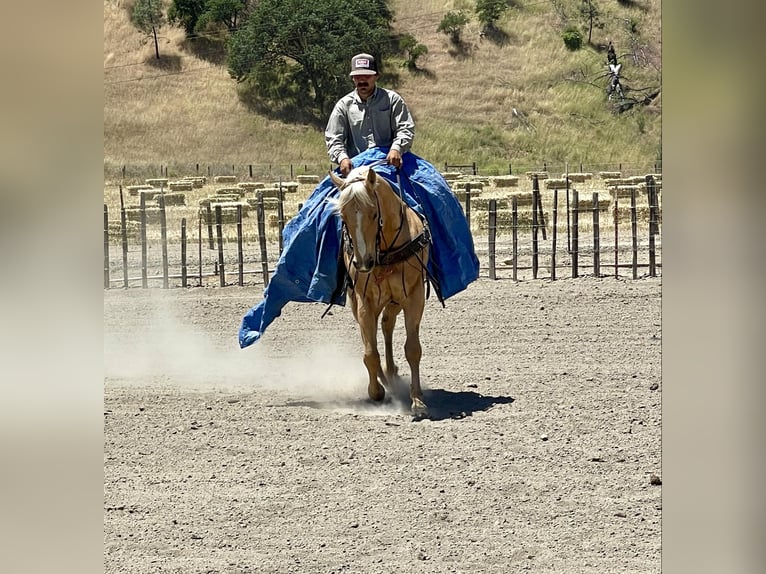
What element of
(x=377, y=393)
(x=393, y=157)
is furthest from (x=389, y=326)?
(x=393, y=157)

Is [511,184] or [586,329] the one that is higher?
[511,184]

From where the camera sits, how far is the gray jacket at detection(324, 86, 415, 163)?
6320 mm

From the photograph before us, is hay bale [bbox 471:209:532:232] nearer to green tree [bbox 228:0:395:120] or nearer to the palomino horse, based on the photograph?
the palomino horse

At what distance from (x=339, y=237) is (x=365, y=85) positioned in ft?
2.86

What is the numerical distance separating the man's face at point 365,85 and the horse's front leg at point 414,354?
123cm

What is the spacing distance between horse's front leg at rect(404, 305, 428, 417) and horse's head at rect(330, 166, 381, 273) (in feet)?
1.96

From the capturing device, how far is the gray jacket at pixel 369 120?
6.32 metres

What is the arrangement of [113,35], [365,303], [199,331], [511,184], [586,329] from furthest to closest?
[113,35] → [511,184] → [199,331] → [586,329] → [365,303]

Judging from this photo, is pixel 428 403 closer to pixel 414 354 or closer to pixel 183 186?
pixel 414 354

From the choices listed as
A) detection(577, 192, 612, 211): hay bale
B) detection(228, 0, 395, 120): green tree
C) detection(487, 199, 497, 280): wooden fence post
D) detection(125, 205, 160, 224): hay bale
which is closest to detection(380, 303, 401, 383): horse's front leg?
detection(487, 199, 497, 280): wooden fence post

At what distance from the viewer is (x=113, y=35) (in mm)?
41312
